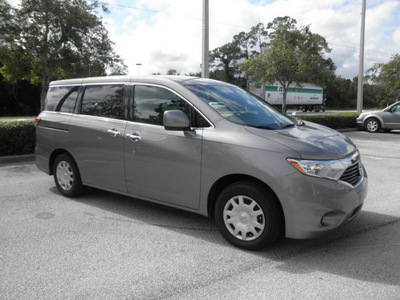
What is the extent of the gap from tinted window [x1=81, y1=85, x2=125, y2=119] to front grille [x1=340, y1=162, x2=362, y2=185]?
2.73 m

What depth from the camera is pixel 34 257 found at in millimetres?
3410

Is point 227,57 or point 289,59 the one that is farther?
point 227,57

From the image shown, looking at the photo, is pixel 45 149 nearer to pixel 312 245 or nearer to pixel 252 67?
pixel 312 245

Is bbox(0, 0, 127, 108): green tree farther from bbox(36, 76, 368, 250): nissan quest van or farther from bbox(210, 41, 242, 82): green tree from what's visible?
bbox(210, 41, 242, 82): green tree

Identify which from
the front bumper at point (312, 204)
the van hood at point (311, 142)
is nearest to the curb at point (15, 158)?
the van hood at point (311, 142)

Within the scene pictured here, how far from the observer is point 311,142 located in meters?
3.48

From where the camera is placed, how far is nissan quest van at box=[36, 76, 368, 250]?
3.27 m

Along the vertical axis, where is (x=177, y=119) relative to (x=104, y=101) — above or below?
below

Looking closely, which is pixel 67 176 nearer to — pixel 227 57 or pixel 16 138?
pixel 16 138

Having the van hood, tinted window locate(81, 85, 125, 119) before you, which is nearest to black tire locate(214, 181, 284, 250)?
the van hood

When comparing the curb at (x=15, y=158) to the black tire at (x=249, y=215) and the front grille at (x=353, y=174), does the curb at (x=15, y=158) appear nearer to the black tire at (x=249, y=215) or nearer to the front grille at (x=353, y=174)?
the black tire at (x=249, y=215)

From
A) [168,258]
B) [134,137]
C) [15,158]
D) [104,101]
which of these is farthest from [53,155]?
[15,158]

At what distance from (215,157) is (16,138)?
685 centimetres

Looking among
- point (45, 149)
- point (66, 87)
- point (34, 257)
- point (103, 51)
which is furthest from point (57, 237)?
point (103, 51)
